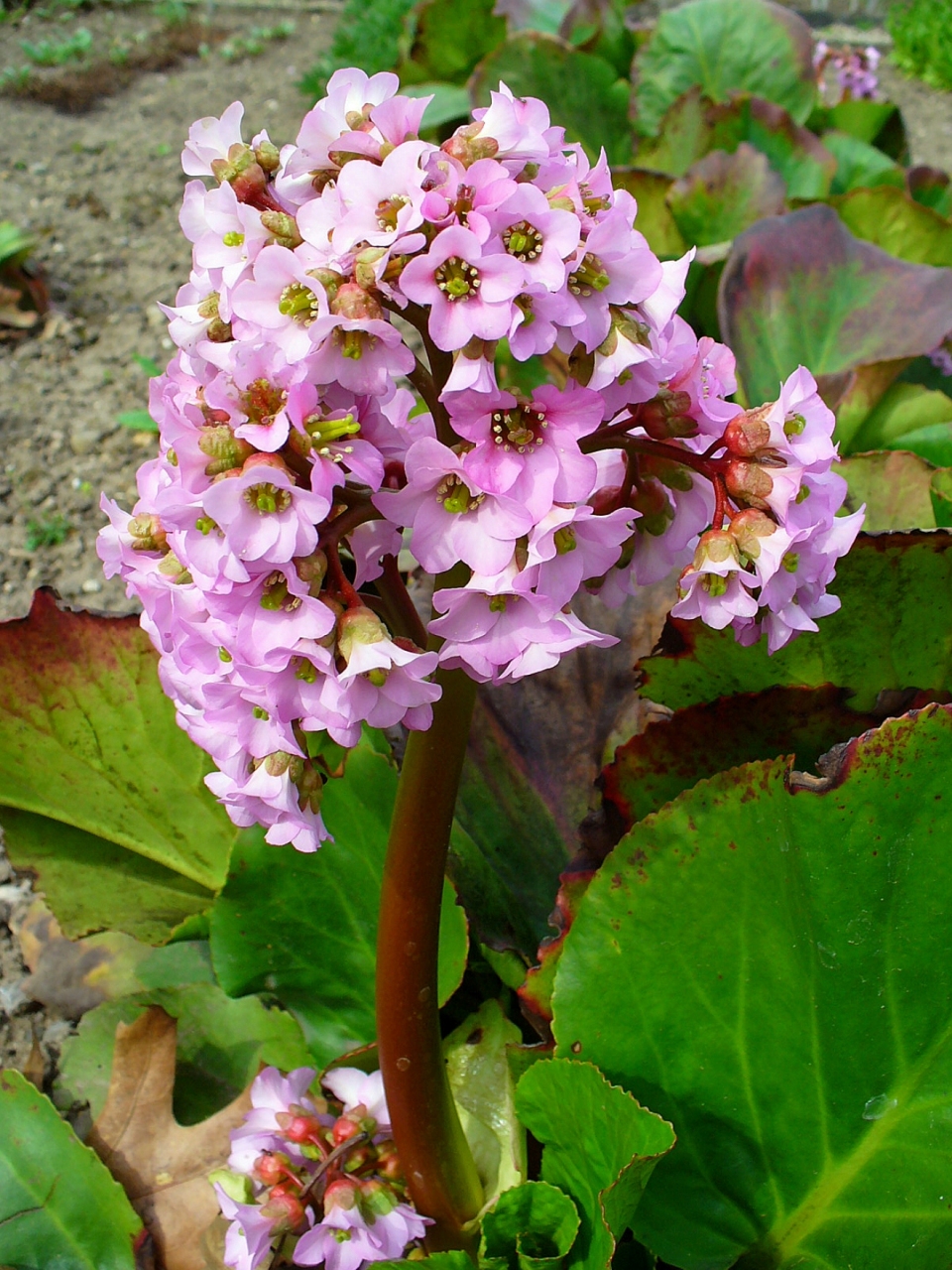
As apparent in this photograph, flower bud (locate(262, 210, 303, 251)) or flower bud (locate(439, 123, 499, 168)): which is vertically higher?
flower bud (locate(439, 123, 499, 168))

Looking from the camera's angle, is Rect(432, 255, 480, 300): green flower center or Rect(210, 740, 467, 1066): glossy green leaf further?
Rect(210, 740, 467, 1066): glossy green leaf

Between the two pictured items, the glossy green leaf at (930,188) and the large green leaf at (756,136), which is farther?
the glossy green leaf at (930,188)

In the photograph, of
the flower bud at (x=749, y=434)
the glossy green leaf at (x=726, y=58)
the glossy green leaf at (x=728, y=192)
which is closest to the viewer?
the flower bud at (x=749, y=434)

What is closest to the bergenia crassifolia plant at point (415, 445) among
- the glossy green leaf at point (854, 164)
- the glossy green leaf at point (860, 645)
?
the glossy green leaf at point (860, 645)

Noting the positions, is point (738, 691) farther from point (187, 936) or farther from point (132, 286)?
point (132, 286)

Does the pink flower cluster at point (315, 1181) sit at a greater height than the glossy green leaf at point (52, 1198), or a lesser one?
greater

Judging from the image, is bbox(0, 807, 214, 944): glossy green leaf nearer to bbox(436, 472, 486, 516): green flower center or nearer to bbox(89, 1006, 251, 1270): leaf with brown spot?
bbox(89, 1006, 251, 1270): leaf with brown spot

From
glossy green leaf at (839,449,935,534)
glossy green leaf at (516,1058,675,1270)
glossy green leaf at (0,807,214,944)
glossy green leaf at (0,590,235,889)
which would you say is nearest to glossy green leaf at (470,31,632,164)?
glossy green leaf at (839,449,935,534)

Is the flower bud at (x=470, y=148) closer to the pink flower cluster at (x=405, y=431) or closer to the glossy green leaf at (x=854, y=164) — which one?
the pink flower cluster at (x=405, y=431)
